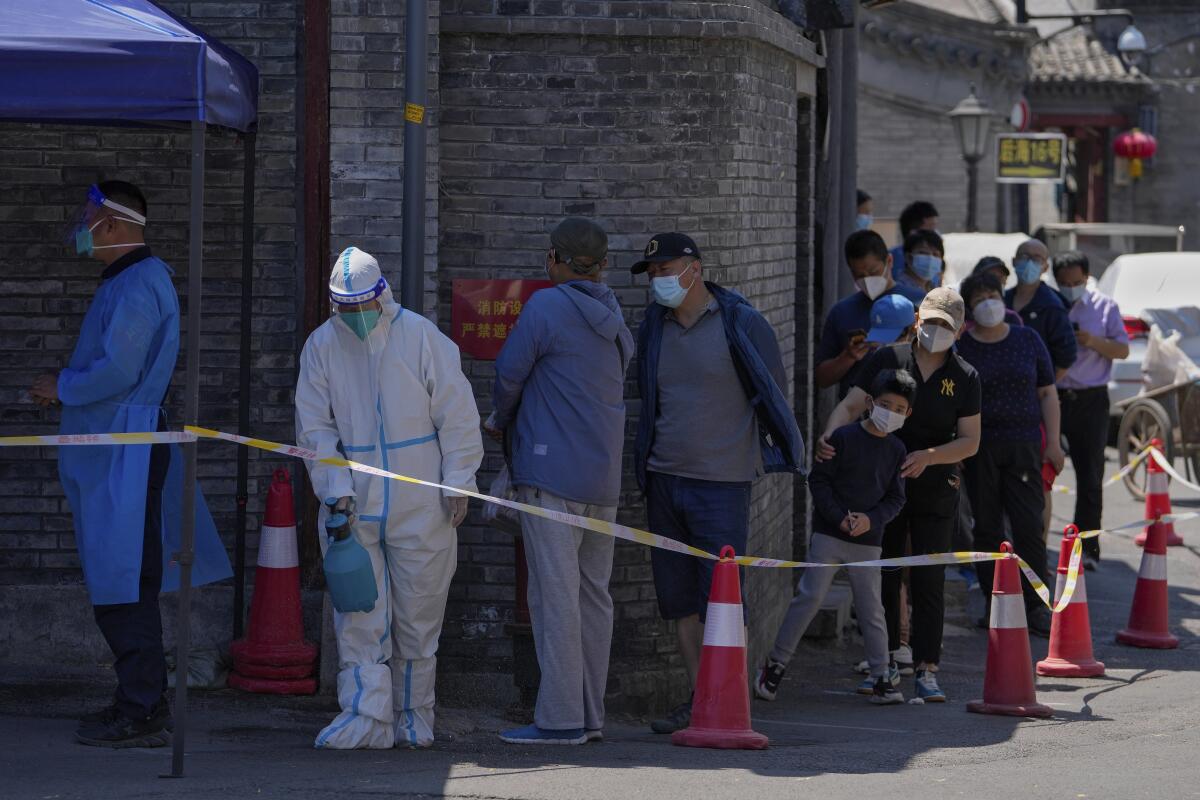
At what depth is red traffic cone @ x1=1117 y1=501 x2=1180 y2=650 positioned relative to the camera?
9.43 m

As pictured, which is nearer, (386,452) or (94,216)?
(386,452)

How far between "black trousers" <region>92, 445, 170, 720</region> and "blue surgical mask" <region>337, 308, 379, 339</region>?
0.85m

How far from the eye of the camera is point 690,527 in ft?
→ 24.0

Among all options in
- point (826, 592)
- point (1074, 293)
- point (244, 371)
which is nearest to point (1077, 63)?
point (1074, 293)

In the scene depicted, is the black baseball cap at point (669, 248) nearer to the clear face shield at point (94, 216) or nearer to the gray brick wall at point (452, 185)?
the gray brick wall at point (452, 185)

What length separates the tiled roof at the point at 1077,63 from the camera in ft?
124

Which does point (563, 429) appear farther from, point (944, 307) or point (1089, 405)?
point (1089, 405)

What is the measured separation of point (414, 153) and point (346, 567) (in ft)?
5.50

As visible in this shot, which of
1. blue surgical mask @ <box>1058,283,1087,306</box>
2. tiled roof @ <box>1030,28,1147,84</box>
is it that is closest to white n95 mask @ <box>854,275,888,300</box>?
blue surgical mask @ <box>1058,283,1087,306</box>

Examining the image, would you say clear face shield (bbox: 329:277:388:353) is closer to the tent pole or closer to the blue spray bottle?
the blue spray bottle

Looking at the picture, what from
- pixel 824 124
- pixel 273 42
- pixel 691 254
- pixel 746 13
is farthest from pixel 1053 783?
pixel 824 124

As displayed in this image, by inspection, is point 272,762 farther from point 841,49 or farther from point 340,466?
point 841,49

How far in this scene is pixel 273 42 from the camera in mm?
7602

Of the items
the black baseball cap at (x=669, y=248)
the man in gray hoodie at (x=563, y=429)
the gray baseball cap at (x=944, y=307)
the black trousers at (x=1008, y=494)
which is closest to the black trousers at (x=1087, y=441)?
the black trousers at (x=1008, y=494)
